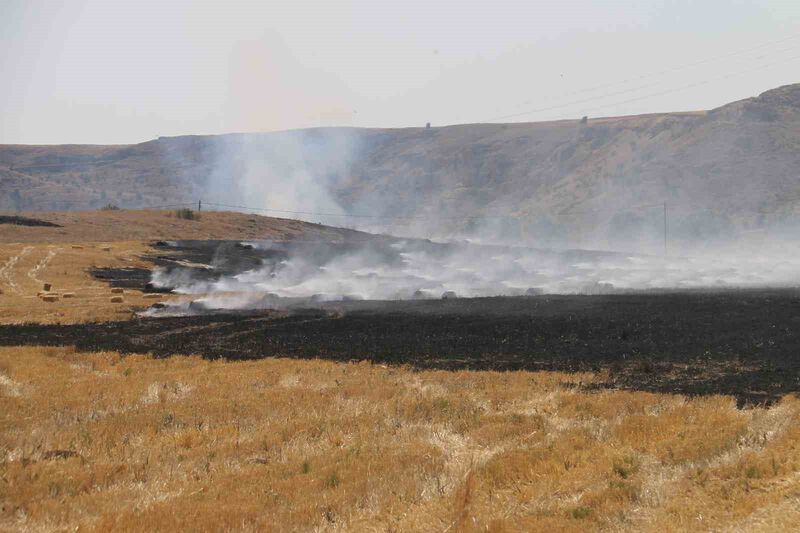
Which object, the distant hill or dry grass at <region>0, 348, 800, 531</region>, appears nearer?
dry grass at <region>0, 348, 800, 531</region>

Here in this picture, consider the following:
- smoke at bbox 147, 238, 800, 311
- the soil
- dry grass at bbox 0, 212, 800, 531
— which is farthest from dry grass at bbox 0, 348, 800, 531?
the soil

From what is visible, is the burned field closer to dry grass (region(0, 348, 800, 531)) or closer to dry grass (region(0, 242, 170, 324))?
dry grass (region(0, 348, 800, 531))

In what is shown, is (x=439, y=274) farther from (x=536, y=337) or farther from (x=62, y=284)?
(x=536, y=337)

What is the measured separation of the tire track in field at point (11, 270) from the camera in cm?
6072

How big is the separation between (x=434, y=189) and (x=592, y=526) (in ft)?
586

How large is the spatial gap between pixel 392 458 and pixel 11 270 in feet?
207

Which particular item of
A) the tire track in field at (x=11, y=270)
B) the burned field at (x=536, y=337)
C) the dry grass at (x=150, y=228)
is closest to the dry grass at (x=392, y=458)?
the burned field at (x=536, y=337)

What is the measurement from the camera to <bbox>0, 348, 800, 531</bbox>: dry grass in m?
11.6

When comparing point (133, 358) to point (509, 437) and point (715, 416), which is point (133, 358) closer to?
point (509, 437)

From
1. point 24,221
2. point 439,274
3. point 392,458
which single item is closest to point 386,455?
point 392,458

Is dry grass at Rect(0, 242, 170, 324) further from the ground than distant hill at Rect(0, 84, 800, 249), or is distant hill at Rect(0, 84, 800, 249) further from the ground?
distant hill at Rect(0, 84, 800, 249)

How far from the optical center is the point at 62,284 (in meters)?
65.1

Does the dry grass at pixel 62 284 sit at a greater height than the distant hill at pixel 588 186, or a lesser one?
lesser

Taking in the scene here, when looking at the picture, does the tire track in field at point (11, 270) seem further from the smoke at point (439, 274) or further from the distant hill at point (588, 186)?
the distant hill at point (588, 186)
